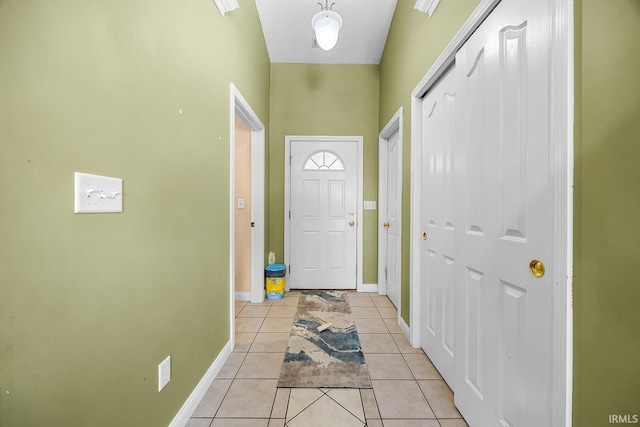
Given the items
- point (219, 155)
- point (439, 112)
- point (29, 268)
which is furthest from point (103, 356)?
point (439, 112)

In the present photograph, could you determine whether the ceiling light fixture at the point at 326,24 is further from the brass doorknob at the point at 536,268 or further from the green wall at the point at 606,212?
the brass doorknob at the point at 536,268

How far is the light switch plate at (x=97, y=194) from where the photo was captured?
74 centimetres

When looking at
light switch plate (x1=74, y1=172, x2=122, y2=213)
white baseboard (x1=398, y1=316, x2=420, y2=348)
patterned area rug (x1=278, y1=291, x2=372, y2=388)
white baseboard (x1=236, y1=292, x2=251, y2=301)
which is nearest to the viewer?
light switch plate (x1=74, y1=172, x2=122, y2=213)

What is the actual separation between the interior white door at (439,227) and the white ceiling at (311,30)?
1.45m

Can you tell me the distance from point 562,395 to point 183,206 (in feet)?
5.26

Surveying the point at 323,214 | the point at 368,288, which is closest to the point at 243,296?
the point at 323,214

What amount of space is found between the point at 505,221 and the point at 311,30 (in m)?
2.90

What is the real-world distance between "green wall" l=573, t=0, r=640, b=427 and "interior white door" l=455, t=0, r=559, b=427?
0.28 feet

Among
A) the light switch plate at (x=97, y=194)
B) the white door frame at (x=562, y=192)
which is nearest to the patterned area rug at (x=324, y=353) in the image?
the white door frame at (x=562, y=192)

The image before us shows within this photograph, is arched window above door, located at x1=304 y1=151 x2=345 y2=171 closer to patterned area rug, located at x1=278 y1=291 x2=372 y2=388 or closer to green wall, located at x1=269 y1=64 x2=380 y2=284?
green wall, located at x1=269 y1=64 x2=380 y2=284

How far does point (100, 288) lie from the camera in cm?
81

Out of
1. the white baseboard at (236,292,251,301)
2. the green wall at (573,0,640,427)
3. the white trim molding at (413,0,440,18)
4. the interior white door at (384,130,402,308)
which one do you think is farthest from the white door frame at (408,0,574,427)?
the white baseboard at (236,292,251,301)

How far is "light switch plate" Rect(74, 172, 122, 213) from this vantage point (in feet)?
2.42

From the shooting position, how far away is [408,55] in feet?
7.20
